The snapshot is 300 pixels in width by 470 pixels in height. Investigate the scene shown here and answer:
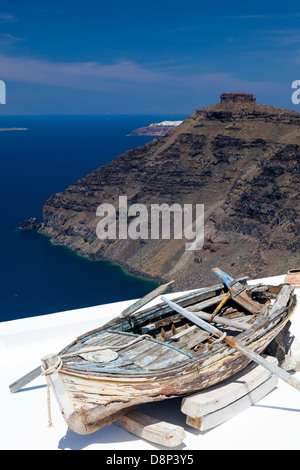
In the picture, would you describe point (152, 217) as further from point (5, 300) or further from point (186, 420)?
point (186, 420)

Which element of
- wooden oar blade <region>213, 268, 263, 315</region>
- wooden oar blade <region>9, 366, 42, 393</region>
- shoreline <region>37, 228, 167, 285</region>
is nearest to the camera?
wooden oar blade <region>9, 366, 42, 393</region>

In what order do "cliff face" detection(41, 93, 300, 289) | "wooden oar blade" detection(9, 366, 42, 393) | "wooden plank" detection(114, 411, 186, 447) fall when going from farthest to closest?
1. "cliff face" detection(41, 93, 300, 289)
2. "wooden oar blade" detection(9, 366, 42, 393)
3. "wooden plank" detection(114, 411, 186, 447)

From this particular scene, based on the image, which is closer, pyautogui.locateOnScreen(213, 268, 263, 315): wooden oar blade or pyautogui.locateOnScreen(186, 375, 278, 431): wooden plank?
pyautogui.locateOnScreen(186, 375, 278, 431): wooden plank

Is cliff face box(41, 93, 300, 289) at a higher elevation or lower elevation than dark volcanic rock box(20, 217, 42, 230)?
higher

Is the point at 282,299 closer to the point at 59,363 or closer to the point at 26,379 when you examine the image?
the point at 59,363

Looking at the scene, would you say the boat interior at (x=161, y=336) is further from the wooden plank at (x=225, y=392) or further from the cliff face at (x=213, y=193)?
the cliff face at (x=213, y=193)

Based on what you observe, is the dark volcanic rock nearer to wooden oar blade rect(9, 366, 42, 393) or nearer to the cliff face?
the cliff face

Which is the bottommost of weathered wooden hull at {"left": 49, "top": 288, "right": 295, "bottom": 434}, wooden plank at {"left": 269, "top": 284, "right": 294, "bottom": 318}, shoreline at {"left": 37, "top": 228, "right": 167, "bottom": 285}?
shoreline at {"left": 37, "top": 228, "right": 167, "bottom": 285}

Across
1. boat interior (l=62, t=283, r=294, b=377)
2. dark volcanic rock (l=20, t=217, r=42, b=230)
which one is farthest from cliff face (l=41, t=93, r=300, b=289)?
boat interior (l=62, t=283, r=294, b=377)

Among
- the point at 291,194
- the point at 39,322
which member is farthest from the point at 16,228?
the point at 39,322
